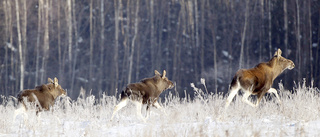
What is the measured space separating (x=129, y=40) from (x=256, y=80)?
826 inches

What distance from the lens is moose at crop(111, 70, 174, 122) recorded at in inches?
375

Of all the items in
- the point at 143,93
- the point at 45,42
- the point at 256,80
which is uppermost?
the point at 256,80

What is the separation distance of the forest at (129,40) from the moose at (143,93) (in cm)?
1551

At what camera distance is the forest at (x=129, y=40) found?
2727 centimetres

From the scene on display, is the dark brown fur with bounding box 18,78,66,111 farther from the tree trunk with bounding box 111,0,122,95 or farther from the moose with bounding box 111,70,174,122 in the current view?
the tree trunk with bounding box 111,0,122,95

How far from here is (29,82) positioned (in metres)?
29.2

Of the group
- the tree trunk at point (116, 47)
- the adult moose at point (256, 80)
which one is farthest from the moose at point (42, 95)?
the tree trunk at point (116, 47)

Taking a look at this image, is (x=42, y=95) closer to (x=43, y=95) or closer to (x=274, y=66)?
(x=43, y=95)

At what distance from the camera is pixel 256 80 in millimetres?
9344

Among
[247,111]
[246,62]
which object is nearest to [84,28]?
[246,62]

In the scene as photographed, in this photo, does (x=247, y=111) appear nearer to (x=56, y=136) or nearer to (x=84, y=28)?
(x=56, y=136)

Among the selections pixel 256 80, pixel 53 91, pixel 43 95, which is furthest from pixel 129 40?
pixel 256 80

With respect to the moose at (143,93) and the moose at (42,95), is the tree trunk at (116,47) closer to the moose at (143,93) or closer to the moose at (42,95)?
the moose at (42,95)

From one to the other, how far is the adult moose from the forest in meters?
15.9
